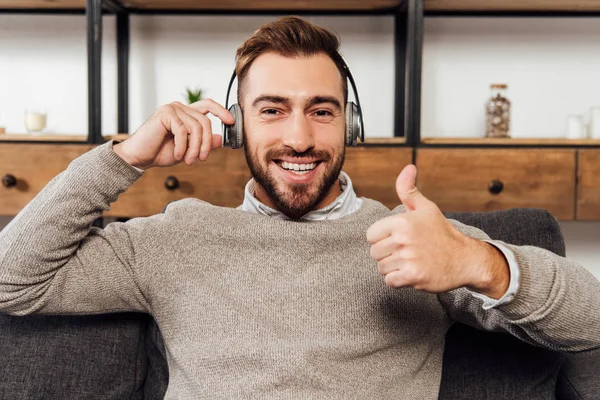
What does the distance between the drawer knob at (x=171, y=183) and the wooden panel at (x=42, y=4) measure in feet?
2.27

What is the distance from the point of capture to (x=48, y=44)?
2457mm

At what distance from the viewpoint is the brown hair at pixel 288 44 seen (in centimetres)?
133

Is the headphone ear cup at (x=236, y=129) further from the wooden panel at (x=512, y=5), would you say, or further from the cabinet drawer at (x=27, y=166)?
the wooden panel at (x=512, y=5)

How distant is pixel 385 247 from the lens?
87 cm

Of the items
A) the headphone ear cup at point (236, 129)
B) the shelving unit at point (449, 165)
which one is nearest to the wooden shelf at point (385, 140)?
the shelving unit at point (449, 165)

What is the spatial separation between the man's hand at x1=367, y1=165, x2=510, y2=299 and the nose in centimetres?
39

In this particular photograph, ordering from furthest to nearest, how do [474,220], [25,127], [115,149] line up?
1. [25,127]
2. [474,220]
3. [115,149]

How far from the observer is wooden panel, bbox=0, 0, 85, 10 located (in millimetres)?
2277

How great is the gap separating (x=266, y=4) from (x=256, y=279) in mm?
1387

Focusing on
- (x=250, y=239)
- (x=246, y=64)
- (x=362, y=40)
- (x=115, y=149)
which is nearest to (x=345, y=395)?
(x=250, y=239)

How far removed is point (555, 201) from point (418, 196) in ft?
4.42

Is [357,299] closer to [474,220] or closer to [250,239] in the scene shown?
[250,239]

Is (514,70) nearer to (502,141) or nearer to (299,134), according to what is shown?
(502,141)

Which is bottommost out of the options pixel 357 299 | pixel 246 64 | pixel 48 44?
pixel 357 299
